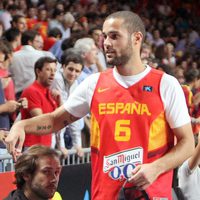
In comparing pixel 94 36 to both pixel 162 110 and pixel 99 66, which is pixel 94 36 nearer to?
pixel 99 66

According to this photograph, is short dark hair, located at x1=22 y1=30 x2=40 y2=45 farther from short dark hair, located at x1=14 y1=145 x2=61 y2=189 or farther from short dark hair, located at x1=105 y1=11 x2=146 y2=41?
short dark hair, located at x1=105 y1=11 x2=146 y2=41

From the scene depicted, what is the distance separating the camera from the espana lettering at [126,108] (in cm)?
343

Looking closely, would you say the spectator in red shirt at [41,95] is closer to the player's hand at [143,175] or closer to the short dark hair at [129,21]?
the short dark hair at [129,21]

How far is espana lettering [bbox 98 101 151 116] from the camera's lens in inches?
135

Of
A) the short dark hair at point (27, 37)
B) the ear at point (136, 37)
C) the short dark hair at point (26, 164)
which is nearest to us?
the ear at point (136, 37)

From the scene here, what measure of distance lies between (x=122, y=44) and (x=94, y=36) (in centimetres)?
645

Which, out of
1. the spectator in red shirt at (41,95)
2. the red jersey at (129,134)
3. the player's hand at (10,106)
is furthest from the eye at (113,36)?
the spectator in red shirt at (41,95)

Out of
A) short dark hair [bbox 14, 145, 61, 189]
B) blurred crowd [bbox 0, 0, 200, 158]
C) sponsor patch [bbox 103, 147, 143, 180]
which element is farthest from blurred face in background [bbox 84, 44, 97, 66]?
sponsor patch [bbox 103, 147, 143, 180]

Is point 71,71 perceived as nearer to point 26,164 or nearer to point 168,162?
point 26,164

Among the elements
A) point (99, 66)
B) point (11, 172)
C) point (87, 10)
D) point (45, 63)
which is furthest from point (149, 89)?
point (87, 10)

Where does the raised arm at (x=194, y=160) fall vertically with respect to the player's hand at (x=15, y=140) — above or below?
below

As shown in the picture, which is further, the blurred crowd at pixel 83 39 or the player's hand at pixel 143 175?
the blurred crowd at pixel 83 39

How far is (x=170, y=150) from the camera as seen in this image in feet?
11.2

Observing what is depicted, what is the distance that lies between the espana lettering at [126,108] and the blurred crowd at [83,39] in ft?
9.87
